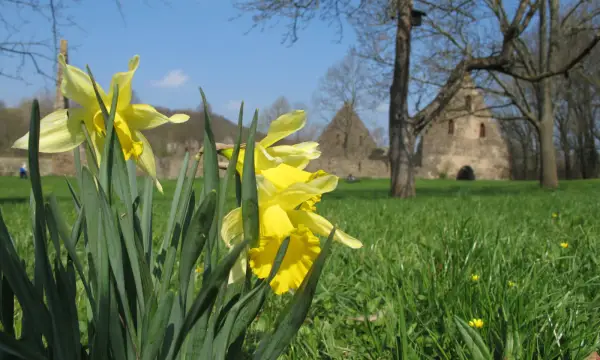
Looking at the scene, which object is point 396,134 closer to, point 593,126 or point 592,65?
point 592,65

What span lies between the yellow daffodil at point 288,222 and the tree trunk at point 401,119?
851cm

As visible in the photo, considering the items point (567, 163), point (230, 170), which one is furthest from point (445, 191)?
point (567, 163)

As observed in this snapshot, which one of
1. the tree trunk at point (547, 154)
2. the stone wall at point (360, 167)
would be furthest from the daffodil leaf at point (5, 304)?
the stone wall at point (360, 167)

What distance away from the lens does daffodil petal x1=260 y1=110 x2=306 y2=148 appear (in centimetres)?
62

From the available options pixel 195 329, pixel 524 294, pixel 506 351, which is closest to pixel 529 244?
pixel 524 294

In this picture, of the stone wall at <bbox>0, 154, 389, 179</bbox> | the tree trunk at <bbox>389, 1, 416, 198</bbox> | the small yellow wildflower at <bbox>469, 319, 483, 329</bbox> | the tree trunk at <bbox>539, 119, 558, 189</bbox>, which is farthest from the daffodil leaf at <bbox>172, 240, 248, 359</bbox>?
the stone wall at <bbox>0, 154, 389, 179</bbox>

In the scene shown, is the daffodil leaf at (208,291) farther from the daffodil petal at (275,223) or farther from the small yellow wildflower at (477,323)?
the small yellow wildflower at (477,323)

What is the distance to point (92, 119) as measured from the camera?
676 mm

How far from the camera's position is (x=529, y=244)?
229 cm

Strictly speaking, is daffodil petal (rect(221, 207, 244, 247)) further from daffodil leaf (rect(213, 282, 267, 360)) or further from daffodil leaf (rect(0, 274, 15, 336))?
daffodil leaf (rect(0, 274, 15, 336))

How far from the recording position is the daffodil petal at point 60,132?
66cm

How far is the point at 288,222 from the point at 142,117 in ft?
0.90

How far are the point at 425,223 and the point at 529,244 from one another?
1.29 m

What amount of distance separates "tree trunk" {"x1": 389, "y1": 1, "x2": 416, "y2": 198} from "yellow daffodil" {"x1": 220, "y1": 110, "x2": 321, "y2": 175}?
27.8 feet
